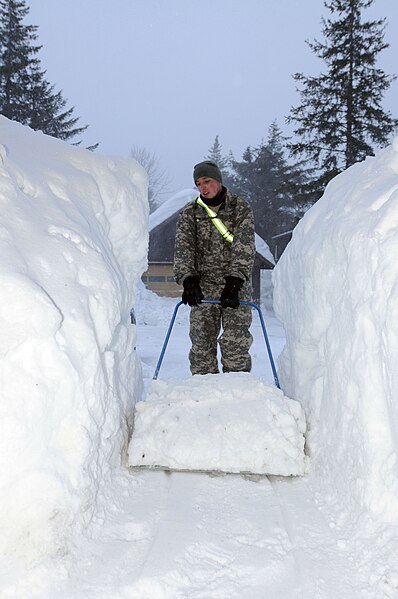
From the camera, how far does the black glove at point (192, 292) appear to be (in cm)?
369

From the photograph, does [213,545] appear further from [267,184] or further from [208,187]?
[267,184]

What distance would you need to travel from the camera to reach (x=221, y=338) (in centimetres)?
392

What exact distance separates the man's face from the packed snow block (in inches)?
68.3

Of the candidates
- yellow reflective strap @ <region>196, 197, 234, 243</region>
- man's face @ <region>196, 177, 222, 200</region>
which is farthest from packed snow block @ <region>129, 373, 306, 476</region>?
man's face @ <region>196, 177, 222, 200</region>

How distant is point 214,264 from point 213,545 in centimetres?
252

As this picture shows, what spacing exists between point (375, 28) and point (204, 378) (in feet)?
54.1

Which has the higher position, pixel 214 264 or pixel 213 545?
pixel 214 264

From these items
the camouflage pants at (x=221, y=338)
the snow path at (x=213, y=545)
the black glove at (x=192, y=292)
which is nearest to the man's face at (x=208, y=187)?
the black glove at (x=192, y=292)

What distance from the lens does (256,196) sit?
97.8 ft

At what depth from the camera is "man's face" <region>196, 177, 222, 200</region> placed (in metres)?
3.89

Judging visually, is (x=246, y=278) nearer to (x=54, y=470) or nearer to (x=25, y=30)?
(x=54, y=470)

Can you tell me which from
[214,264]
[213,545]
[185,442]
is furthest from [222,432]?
[214,264]

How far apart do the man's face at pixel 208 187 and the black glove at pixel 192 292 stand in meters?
0.75

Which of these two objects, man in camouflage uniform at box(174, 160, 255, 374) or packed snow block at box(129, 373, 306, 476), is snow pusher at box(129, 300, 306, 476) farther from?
man in camouflage uniform at box(174, 160, 255, 374)
